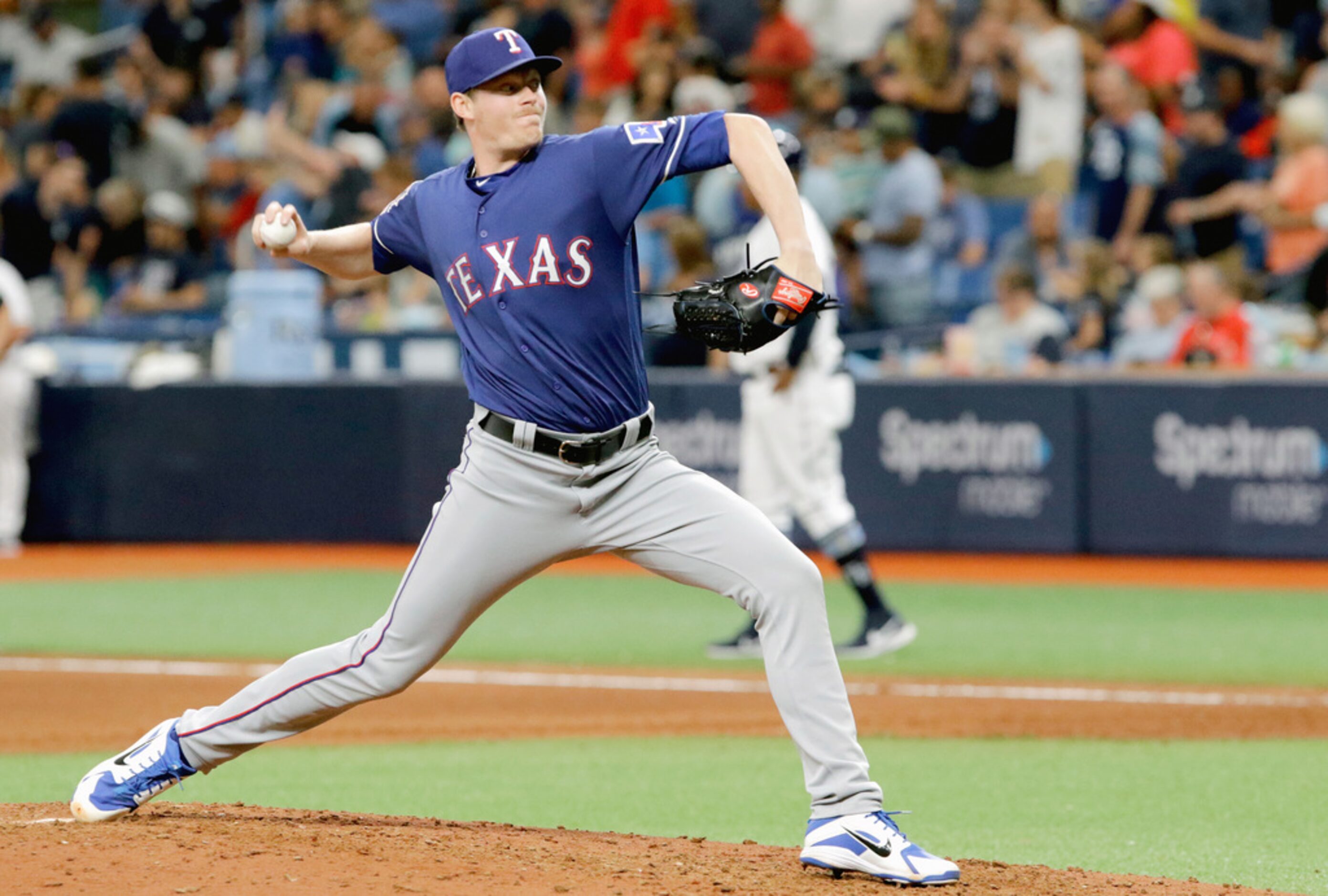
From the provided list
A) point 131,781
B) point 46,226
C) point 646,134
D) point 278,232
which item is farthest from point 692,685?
point 46,226

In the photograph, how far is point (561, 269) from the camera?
442 centimetres

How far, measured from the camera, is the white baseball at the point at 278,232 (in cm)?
471

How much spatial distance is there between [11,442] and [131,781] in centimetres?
1003

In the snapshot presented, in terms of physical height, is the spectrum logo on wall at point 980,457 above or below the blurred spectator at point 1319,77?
below

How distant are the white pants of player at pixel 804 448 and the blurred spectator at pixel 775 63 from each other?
8.32 meters

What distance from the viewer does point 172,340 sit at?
15820 mm

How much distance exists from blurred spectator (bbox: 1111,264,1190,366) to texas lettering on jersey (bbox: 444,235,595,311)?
9273 millimetres

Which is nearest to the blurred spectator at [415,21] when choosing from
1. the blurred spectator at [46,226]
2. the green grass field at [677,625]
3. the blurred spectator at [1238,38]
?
the blurred spectator at [46,226]

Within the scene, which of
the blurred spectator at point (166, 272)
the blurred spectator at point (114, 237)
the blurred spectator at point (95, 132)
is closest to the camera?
the blurred spectator at point (166, 272)

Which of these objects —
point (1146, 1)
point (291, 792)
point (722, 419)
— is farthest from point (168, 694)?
point (1146, 1)

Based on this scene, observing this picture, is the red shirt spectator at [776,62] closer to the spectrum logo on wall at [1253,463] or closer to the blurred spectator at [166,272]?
the blurred spectator at [166,272]

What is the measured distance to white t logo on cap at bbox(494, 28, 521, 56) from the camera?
176 inches

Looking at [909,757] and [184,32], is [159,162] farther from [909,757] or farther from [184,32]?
[909,757]

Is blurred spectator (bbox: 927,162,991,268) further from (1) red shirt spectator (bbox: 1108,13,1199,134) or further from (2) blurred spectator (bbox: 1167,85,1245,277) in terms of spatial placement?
(1) red shirt spectator (bbox: 1108,13,1199,134)
